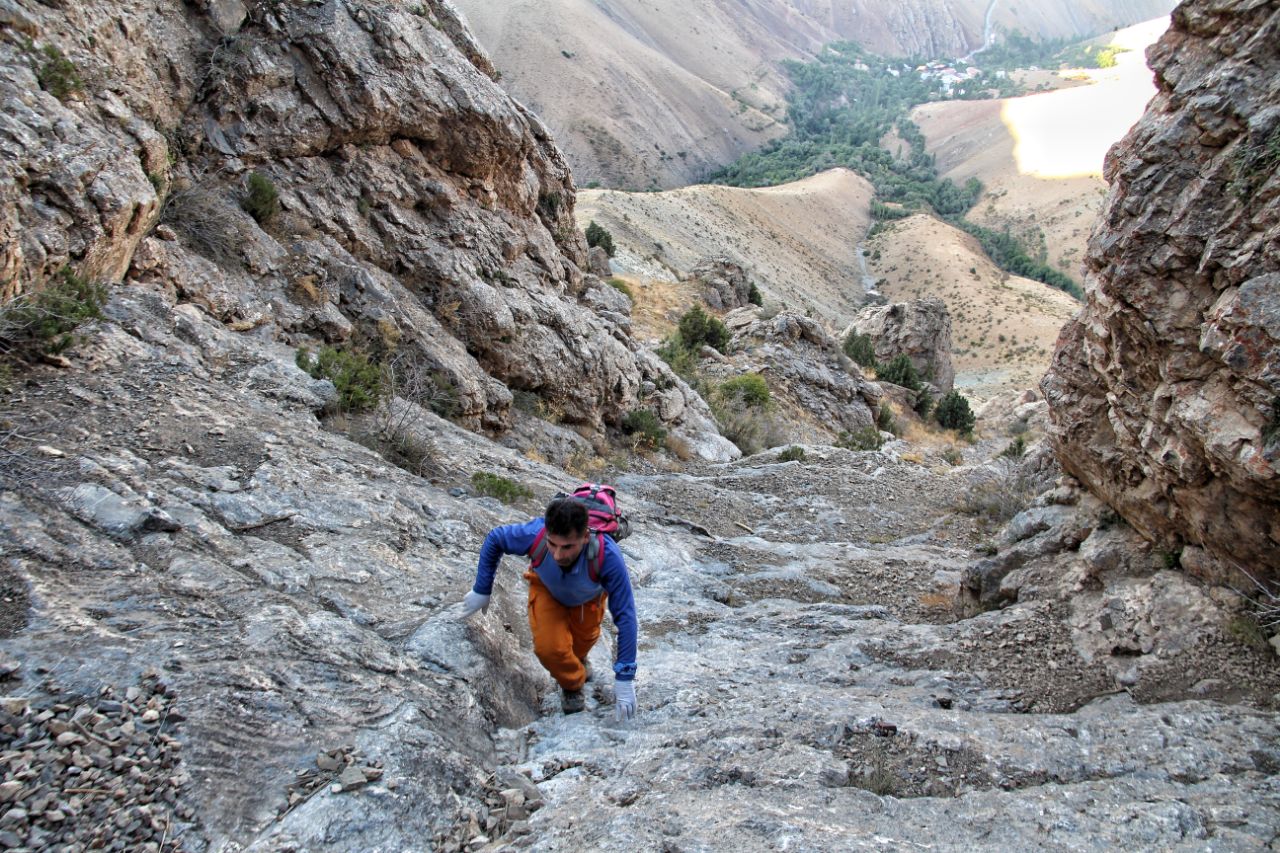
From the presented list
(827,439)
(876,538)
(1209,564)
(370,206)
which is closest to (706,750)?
(1209,564)

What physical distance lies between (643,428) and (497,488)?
602 centimetres

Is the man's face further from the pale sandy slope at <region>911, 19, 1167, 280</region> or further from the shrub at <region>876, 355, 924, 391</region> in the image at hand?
the pale sandy slope at <region>911, 19, 1167, 280</region>

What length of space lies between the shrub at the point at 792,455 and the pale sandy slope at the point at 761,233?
12493 millimetres

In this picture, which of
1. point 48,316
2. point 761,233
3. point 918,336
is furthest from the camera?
point 761,233

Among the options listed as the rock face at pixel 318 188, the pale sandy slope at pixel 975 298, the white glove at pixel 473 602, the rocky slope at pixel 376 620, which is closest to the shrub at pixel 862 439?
the rock face at pixel 318 188

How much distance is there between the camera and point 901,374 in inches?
→ 1067

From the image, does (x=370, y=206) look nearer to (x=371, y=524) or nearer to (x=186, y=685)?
(x=371, y=524)

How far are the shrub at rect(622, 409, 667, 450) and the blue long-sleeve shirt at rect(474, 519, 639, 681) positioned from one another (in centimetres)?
951

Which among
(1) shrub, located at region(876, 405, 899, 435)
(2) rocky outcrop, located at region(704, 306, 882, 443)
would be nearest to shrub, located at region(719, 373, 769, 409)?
(2) rocky outcrop, located at region(704, 306, 882, 443)

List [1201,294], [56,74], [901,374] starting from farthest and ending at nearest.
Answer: [901,374]
[56,74]
[1201,294]

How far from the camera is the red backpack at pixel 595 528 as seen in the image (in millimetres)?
3646

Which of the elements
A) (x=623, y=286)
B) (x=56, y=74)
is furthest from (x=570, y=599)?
(x=623, y=286)

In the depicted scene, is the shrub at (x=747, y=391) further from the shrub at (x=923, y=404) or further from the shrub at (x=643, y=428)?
the shrub at (x=923, y=404)

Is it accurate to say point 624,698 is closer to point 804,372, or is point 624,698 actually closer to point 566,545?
point 566,545
